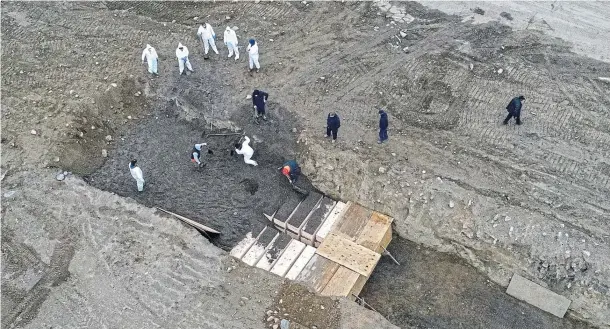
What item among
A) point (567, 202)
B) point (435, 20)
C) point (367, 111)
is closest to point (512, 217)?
point (567, 202)

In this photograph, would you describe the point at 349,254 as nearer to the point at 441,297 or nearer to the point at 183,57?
the point at 441,297

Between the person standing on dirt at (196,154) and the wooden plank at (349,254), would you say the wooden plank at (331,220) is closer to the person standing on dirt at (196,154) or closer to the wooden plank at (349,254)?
the wooden plank at (349,254)

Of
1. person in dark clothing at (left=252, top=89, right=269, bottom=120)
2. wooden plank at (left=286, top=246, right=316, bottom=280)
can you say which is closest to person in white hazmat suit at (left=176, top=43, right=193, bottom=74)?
person in dark clothing at (left=252, top=89, right=269, bottom=120)

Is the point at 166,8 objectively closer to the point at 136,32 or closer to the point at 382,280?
the point at 136,32

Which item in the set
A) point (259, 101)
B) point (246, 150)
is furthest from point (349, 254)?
point (259, 101)

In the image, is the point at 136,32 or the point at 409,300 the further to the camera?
the point at 136,32

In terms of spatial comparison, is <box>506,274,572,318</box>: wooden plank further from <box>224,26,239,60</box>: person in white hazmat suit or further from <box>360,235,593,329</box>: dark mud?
<box>224,26,239,60</box>: person in white hazmat suit

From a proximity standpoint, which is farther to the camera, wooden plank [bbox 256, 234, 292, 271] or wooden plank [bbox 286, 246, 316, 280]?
wooden plank [bbox 256, 234, 292, 271]

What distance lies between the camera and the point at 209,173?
1370cm

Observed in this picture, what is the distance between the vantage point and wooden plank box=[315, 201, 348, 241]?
12375 mm

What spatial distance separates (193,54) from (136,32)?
2.04m

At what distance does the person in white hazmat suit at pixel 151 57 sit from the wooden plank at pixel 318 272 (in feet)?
23.2

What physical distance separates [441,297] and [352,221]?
2.50 meters

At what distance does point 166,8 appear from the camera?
17.9m
